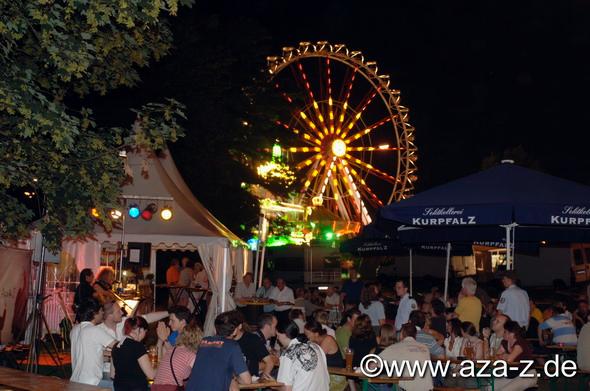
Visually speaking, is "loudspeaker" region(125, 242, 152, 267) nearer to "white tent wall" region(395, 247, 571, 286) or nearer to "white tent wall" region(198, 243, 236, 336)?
"white tent wall" region(198, 243, 236, 336)

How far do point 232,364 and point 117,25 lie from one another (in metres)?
5.96

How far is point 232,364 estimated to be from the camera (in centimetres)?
750

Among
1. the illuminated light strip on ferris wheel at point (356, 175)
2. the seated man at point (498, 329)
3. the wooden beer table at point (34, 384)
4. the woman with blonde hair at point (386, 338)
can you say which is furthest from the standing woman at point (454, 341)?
the illuminated light strip on ferris wheel at point (356, 175)

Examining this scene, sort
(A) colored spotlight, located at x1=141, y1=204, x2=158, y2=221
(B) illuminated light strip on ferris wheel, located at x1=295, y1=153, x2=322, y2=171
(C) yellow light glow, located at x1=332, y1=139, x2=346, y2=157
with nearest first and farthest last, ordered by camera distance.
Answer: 1. (A) colored spotlight, located at x1=141, y1=204, x2=158, y2=221
2. (B) illuminated light strip on ferris wheel, located at x1=295, y1=153, x2=322, y2=171
3. (C) yellow light glow, located at x1=332, y1=139, x2=346, y2=157

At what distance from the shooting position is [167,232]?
1656 centimetres

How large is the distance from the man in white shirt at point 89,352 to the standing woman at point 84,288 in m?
6.75

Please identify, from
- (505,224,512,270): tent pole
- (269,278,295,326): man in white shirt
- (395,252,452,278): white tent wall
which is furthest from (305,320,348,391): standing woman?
(395,252,452,278): white tent wall

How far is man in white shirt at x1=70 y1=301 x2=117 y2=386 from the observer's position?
872cm

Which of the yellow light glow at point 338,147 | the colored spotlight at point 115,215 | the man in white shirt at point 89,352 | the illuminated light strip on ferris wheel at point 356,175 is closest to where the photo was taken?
the man in white shirt at point 89,352

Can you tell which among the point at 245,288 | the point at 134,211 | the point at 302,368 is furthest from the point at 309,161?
the point at 302,368

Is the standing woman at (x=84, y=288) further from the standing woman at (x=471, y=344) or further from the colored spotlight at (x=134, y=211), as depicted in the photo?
the standing woman at (x=471, y=344)

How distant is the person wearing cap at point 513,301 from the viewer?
1163 cm

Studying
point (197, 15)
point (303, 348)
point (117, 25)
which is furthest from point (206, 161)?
point (303, 348)

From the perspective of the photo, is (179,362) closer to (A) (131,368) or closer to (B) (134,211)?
(A) (131,368)
